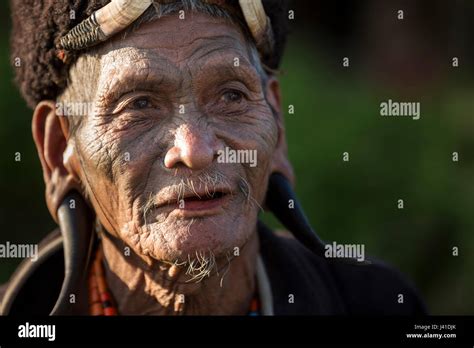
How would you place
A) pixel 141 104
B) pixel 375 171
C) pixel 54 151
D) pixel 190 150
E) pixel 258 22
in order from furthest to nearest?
pixel 375 171 → pixel 54 151 → pixel 258 22 → pixel 141 104 → pixel 190 150

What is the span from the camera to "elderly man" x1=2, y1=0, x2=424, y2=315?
→ 10.7 feet

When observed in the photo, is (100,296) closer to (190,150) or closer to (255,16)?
(190,150)

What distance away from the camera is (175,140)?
3229mm

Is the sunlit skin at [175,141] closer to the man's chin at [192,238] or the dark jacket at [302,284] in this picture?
the man's chin at [192,238]

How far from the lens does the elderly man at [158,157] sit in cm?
327

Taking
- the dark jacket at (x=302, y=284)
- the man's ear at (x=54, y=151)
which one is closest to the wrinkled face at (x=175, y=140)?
the man's ear at (x=54, y=151)

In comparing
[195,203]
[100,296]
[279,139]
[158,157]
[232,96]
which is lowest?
[100,296]

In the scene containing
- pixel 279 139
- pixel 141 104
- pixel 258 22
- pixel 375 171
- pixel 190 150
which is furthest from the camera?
pixel 375 171

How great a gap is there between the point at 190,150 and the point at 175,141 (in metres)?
0.07

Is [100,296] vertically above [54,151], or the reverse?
[54,151]

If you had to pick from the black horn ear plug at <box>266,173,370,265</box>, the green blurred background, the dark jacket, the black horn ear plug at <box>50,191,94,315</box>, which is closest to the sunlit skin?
the black horn ear plug at <box>50,191,94,315</box>

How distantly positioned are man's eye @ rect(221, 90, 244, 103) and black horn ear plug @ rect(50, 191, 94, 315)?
2.16ft

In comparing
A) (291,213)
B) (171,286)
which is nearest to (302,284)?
(291,213)

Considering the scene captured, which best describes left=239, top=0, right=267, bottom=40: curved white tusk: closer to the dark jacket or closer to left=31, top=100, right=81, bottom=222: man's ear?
left=31, top=100, right=81, bottom=222: man's ear
